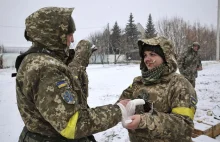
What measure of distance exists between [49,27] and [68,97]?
2.00 feet

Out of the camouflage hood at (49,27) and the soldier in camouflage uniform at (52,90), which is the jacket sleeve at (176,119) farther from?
the camouflage hood at (49,27)

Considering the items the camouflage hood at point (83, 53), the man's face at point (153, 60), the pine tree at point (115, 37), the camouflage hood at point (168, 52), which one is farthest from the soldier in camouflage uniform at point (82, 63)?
the pine tree at point (115, 37)

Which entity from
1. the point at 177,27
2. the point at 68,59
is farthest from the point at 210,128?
the point at 177,27

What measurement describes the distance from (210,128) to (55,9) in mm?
4328

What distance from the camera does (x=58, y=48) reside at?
5.70 ft

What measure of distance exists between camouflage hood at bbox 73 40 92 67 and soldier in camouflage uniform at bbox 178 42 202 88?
4261 mm

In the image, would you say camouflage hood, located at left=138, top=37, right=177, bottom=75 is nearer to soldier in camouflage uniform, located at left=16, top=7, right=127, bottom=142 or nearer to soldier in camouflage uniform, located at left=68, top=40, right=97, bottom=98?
soldier in camouflage uniform, located at left=16, top=7, right=127, bottom=142

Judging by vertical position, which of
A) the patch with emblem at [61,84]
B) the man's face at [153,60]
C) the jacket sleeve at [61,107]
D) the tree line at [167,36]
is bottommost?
the jacket sleeve at [61,107]

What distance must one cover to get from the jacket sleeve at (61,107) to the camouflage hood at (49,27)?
30cm

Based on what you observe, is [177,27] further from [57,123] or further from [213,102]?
[57,123]

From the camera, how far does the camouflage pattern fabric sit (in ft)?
14.2

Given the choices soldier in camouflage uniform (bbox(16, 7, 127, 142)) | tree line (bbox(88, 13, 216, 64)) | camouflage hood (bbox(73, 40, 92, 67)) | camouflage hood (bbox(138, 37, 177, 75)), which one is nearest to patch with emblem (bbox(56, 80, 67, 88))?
soldier in camouflage uniform (bbox(16, 7, 127, 142))

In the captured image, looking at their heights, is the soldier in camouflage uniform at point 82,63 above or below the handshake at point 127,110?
above

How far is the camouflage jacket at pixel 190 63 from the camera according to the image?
302 inches
